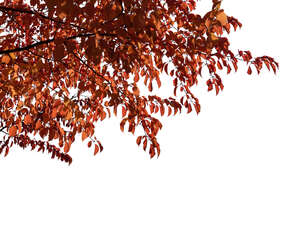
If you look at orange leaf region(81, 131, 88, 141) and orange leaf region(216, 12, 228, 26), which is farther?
orange leaf region(81, 131, 88, 141)

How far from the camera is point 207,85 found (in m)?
3.33

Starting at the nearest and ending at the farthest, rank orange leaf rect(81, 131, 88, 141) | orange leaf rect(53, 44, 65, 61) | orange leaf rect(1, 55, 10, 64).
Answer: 1. orange leaf rect(53, 44, 65, 61)
2. orange leaf rect(1, 55, 10, 64)
3. orange leaf rect(81, 131, 88, 141)

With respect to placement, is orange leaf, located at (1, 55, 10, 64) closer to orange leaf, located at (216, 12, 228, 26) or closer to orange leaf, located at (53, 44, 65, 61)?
orange leaf, located at (53, 44, 65, 61)

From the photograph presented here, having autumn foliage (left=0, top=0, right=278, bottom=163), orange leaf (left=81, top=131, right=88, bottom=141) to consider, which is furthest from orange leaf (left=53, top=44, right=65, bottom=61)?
orange leaf (left=81, top=131, right=88, bottom=141)

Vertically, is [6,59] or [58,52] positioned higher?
[6,59]

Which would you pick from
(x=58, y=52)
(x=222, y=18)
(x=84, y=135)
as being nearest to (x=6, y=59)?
(x=84, y=135)

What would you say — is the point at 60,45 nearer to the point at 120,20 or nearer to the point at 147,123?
the point at 120,20

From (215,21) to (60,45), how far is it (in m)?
1.07

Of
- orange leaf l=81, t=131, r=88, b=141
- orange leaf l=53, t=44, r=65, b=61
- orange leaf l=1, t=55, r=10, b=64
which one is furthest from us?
orange leaf l=81, t=131, r=88, b=141

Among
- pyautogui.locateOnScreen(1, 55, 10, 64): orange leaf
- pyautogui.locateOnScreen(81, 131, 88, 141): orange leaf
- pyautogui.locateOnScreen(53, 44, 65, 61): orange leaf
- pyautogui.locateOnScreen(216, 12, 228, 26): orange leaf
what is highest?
pyautogui.locateOnScreen(1, 55, 10, 64): orange leaf

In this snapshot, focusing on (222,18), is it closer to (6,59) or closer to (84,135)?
(84,135)

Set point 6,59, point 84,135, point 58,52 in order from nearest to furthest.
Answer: point 58,52
point 6,59
point 84,135

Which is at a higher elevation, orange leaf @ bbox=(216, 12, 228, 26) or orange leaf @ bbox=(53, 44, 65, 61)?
orange leaf @ bbox=(216, 12, 228, 26)

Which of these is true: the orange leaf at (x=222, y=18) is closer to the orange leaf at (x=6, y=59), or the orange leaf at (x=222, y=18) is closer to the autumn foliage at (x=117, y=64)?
the autumn foliage at (x=117, y=64)
